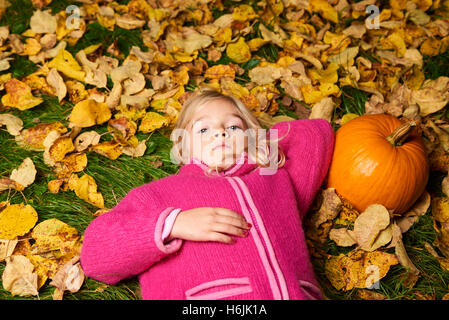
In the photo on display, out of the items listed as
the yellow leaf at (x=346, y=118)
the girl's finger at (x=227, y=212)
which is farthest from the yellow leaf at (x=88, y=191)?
the yellow leaf at (x=346, y=118)

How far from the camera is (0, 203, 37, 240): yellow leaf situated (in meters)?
1.76

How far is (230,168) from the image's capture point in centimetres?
177

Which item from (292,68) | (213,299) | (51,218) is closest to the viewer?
(213,299)

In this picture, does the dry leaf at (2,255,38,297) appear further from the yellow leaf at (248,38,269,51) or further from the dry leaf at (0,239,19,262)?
the yellow leaf at (248,38,269,51)

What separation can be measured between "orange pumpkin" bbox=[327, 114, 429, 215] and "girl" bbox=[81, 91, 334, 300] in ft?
0.38

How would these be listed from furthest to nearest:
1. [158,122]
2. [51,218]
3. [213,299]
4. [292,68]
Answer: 1. [292,68]
2. [158,122]
3. [51,218]
4. [213,299]

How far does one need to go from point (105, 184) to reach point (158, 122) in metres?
0.44

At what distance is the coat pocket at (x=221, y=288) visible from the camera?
138 cm

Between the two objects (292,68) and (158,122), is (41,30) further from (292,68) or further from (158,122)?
(292,68)

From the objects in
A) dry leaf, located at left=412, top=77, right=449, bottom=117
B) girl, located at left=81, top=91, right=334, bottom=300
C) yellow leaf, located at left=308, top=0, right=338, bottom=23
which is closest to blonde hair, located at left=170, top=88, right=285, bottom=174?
girl, located at left=81, top=91, right=334, bottom=300

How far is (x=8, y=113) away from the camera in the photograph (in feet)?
7.50

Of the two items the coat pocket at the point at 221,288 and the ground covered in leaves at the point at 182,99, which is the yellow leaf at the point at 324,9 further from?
the coat pocket at the point at 221,288
